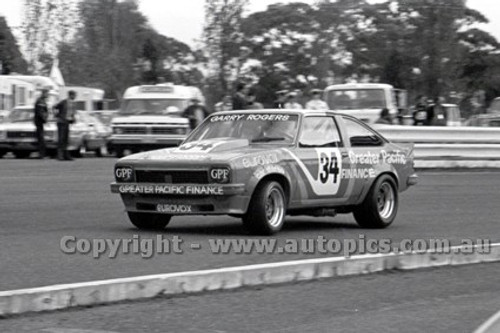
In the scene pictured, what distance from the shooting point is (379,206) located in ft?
44.1

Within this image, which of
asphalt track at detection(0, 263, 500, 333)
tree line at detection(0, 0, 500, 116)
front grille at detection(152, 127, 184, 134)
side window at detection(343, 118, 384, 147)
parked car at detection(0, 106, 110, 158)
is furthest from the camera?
tree line at detection(0, 0, 500, 116)

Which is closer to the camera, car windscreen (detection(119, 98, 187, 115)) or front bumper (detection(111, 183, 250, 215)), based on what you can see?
front bumper (detection(111, 183, 250, 215))

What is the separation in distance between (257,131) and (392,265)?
3228 millimetres

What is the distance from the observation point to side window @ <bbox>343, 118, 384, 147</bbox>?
525 inches

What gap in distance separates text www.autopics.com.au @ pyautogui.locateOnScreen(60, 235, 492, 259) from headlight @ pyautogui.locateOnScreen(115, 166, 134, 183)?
71 centimetres

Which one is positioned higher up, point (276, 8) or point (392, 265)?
point (276, 8)

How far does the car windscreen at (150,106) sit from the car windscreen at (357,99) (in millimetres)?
4685

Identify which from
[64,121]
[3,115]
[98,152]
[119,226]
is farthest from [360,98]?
[119,226]

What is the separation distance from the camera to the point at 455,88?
264ft

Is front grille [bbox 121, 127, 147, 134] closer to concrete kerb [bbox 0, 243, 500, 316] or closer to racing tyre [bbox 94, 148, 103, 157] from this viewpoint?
racing tyre [bbox 94, 148, 103, 157]

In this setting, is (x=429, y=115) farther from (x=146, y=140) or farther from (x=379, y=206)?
(x=379, y=206)

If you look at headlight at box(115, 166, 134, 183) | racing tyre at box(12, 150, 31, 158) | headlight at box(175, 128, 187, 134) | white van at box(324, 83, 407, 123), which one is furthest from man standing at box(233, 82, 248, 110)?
headlight at box(115, 166, 134, 183)

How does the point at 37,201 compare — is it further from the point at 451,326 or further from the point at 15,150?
the point at 15,150

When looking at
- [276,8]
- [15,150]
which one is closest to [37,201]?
[15,150]
